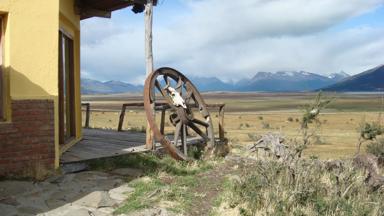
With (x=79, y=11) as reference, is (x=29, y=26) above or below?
below

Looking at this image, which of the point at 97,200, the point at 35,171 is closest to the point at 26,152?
the point at 35,171

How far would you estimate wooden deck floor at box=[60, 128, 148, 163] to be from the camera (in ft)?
31.5

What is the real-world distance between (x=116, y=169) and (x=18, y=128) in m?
2.01

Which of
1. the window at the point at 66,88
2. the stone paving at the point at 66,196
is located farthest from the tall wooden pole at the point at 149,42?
the stone paving at the point at 66,196

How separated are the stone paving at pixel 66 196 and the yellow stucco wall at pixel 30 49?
726 mm

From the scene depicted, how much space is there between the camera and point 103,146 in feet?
36.6

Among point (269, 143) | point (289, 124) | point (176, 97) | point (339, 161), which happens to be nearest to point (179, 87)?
point (176, 97)

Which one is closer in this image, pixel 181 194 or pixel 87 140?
pixel 181 194

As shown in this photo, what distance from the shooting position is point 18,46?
815 cm

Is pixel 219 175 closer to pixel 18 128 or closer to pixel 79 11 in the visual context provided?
pixel 18 128

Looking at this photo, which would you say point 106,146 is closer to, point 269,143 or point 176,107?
point 176,107

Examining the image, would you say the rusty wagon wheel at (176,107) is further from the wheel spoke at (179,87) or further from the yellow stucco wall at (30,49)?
the yellow stucco wall at (30,49)

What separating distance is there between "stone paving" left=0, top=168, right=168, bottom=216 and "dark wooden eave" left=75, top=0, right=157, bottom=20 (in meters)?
4.21

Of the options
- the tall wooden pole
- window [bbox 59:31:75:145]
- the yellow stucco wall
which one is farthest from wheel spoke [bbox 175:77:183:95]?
the yellow stucco wall
